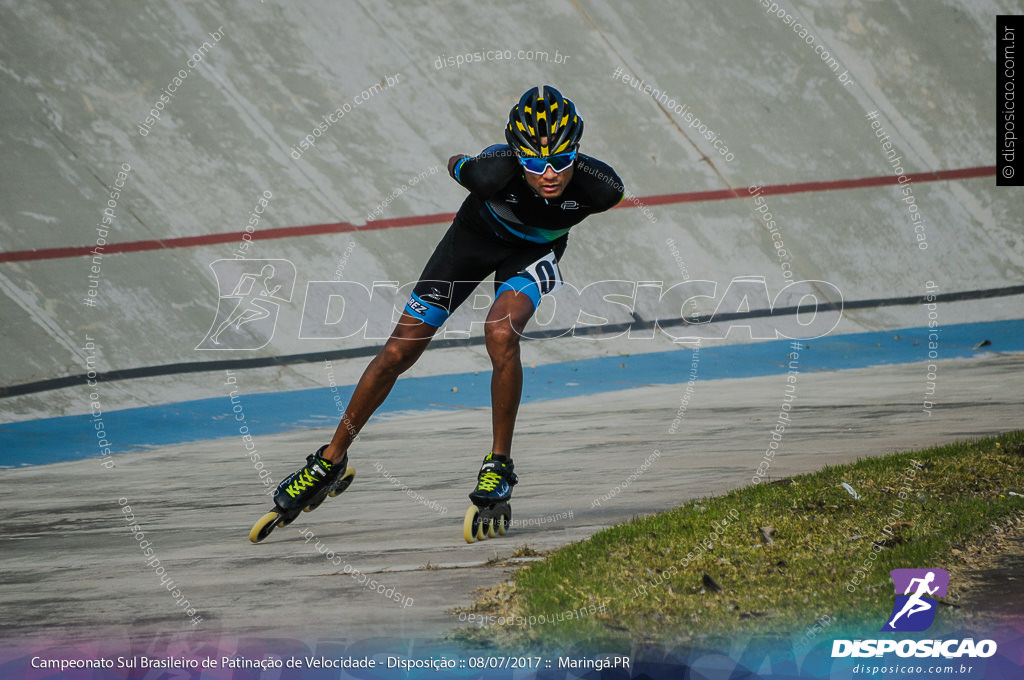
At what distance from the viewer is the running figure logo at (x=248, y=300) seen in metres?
6.97

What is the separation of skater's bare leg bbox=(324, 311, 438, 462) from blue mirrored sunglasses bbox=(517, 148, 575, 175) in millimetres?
740

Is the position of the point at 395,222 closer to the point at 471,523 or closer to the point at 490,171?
the point at 490,171

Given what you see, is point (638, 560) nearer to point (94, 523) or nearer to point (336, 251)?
point (94, 523)

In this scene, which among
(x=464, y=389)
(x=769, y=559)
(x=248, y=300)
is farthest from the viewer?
(x=248, y=300)

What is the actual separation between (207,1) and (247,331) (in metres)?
3.39

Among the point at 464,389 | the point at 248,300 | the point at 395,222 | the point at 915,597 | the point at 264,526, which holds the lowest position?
the point at 915,597

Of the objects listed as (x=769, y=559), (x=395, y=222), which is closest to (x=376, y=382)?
(x=769, y=559)

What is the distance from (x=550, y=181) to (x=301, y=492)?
1420mm

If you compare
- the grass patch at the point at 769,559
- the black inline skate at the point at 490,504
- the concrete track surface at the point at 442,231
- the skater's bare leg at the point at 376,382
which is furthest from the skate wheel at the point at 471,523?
the skater's bare leg at the point at 376,382

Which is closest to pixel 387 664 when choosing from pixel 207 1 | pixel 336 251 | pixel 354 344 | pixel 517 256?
pixel 517 256

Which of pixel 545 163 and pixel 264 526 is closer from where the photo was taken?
pixel 545 163

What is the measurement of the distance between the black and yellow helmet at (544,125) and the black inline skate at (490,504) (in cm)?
111

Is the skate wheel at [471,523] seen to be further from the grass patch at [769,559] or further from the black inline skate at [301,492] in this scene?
the black inline skate at [301,492]

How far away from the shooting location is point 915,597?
2477 millimetres
